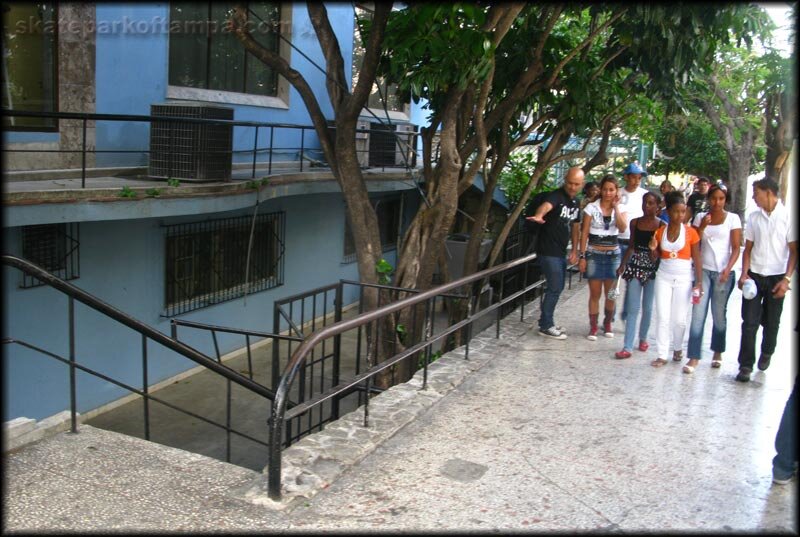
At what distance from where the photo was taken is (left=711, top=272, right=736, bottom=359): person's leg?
21.6ft

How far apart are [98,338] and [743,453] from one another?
7.69 metres

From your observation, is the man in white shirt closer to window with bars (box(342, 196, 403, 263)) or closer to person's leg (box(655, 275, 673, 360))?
person's leg (box(655, 275, 673, 360))

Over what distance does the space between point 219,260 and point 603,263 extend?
20.6 ft

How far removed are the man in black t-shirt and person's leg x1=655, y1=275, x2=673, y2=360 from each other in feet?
3.50

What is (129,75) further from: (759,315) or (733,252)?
(759,315)

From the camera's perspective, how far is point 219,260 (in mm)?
11578

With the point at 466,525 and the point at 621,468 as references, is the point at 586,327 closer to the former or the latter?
the point at 621,468

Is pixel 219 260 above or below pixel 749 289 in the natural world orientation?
below

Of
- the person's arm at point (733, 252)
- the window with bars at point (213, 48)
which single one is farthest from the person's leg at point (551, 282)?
the window with bars at point (213, 48)

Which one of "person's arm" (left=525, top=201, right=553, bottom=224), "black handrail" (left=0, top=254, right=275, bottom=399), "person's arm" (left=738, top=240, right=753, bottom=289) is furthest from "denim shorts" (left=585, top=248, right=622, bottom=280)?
"black handrail" (left=0, top=254, right=275, bottom=399)

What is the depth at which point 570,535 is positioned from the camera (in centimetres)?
375

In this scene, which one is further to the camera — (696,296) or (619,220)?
(619,220)

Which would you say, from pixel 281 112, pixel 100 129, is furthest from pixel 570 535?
pixel 281 112

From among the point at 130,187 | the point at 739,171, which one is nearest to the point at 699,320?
the point at 130,187
